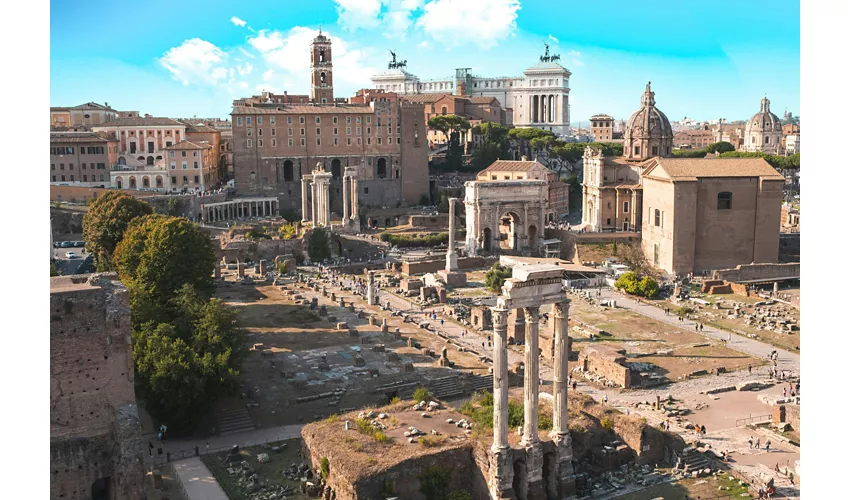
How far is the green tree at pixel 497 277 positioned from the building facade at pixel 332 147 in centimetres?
2406

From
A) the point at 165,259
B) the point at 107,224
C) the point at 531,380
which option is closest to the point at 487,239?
the point at 107,224

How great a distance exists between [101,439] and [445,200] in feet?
148

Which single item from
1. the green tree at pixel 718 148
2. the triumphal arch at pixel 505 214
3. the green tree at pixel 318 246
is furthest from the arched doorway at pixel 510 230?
the green tree at pixel 718 148

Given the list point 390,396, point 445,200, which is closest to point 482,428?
point 390,396

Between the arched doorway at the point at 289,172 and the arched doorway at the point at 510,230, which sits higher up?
the arched doorway at the point at 289,172

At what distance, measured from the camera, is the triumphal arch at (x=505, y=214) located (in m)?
46.4

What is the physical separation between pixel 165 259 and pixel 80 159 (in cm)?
3088

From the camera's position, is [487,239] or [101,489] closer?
[101,489]

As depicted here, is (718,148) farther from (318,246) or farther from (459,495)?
(459,495)

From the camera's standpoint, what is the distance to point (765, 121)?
91.9m

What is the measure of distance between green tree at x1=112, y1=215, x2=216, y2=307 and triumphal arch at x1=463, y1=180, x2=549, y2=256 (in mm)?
19363

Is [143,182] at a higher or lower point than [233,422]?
higher

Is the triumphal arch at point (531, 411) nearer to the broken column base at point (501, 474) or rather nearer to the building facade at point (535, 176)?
the broken column base at point (501, 474)
